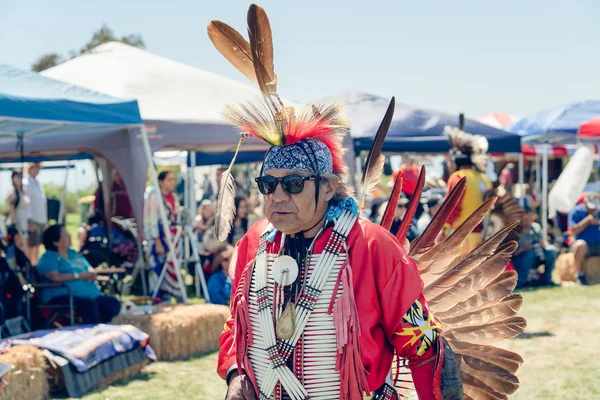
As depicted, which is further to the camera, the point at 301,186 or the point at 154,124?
the point at 154,124

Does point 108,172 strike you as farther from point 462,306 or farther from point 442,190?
point 462,306

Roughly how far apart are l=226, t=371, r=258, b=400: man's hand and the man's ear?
0.58 m

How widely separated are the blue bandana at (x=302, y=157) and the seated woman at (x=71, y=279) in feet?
12.9

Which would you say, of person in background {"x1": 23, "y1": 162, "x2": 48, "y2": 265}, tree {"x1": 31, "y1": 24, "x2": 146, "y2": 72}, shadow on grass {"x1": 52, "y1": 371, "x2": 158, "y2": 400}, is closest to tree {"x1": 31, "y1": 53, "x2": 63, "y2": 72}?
tree {"x1": 31, "y1": 24, "x2": 146, "y2": 72}

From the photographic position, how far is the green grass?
4715 mm

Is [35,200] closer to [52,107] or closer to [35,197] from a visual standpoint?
[35,197]

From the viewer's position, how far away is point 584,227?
907 centimetres

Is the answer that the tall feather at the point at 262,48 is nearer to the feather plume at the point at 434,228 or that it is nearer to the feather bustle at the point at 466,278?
the feather plume at the point at 434,228

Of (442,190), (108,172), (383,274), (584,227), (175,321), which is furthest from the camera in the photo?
(442,190)

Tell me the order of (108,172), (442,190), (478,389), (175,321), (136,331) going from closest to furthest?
(478,389), (136,331), (175,321), (108,172), (442,190)

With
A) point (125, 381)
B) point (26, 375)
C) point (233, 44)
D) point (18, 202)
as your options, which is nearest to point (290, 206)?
point (233, 44)

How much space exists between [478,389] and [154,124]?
5.59m

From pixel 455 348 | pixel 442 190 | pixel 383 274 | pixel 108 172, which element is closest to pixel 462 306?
pixel 455 348

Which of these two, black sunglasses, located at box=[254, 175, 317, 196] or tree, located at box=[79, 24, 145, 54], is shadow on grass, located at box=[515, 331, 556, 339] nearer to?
black sunglasses, located at box=[254, 175, 317, 196]
